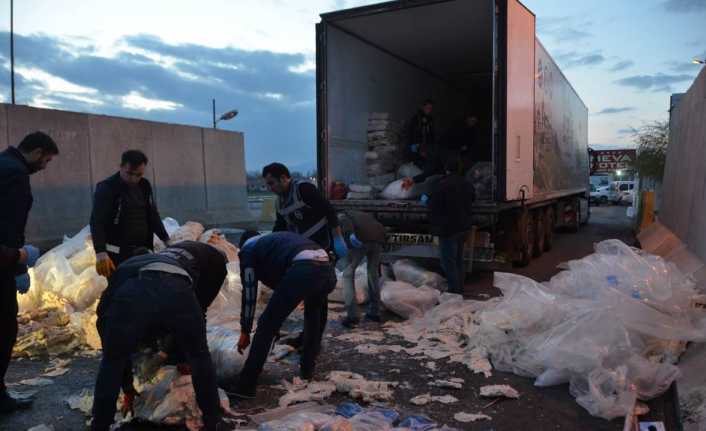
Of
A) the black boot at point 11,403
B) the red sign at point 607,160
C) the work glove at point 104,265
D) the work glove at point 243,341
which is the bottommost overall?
the black boot at point 11,403

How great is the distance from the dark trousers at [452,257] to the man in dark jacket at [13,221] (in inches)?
160

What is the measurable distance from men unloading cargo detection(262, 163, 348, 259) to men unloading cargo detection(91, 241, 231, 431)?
1773 millimetres

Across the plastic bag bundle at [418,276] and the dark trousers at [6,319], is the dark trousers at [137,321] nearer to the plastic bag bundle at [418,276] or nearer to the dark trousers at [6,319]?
the dark trousers at [6,319]

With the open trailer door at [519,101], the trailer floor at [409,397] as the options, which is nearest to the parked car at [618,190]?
the open trailer door at [519,101]

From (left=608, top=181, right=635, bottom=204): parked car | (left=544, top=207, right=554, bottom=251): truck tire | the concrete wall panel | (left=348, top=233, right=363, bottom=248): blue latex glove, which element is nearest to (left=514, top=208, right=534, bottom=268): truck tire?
(left=544, top=207, right=554, bottom=251): truck tire

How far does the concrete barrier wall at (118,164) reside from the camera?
982cm

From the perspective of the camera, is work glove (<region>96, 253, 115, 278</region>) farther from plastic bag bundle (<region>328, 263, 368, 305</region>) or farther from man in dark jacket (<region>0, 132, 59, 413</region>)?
plastic bag bundle (<region>328, 263, 368, 305</region>)

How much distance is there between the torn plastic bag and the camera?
566 centimetres

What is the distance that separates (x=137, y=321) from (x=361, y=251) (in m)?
3.02

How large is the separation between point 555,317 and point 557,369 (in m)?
0.64

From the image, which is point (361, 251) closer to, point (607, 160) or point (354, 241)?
point (354, 241)

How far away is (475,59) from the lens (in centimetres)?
941

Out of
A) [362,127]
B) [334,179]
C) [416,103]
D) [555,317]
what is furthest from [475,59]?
[555,317]

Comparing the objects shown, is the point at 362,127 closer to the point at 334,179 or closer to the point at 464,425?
the point at 334,179
